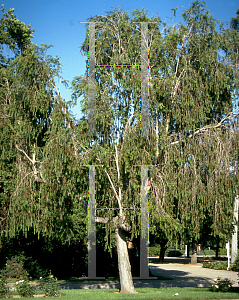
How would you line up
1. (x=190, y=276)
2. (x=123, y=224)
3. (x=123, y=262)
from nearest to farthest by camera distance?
(x=123, y=224) < (x=123, y=262) < (x=190, y=276)

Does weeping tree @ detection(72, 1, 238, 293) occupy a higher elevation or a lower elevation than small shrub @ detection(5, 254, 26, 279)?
higher

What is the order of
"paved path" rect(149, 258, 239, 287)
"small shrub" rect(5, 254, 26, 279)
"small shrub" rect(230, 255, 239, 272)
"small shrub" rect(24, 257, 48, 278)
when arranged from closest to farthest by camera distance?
"paved path" rect(149, 258, 239, 287)
"small shrub" rect(5, 254, 26, 279)
"small shrub" rect(24, 257, 48, 278)
"small shrub" rect(230, 255, 239, 272)

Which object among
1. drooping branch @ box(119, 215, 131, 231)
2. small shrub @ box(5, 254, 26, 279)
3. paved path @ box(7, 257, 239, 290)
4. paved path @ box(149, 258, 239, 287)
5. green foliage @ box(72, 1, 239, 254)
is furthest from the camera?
small shrub @ box(5, 254, 26, 279)

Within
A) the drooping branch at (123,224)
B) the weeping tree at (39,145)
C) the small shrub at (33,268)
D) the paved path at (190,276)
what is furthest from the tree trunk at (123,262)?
the small shrub at (33,268)

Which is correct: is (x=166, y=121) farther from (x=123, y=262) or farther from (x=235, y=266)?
(x=235, y=266)

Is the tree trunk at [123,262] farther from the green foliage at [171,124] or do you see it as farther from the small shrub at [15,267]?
the small shrub at [15,267]

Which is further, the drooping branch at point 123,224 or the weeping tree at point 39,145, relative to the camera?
the drooping branch at point 123,224

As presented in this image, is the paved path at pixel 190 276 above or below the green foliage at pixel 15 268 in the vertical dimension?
below

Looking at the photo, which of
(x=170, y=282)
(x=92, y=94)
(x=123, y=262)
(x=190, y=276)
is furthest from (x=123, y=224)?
(x=190, y=276)

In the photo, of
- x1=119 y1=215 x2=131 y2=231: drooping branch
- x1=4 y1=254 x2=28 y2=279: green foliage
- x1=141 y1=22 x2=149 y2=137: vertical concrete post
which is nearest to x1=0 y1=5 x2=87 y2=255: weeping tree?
x1=119 y1=215 x2=131 y2=231: drooping branch

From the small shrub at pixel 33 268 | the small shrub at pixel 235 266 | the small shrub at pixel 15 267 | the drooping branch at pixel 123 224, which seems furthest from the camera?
the small shrub at pixel 235 266

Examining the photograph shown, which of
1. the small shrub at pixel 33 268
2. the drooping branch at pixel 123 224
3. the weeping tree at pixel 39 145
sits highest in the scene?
the weeping tree at pixel 39 145

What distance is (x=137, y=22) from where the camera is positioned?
9.94 metres

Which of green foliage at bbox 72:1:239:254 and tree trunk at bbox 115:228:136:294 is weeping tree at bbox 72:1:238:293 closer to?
green foliage at bbox 72:1:239:254
